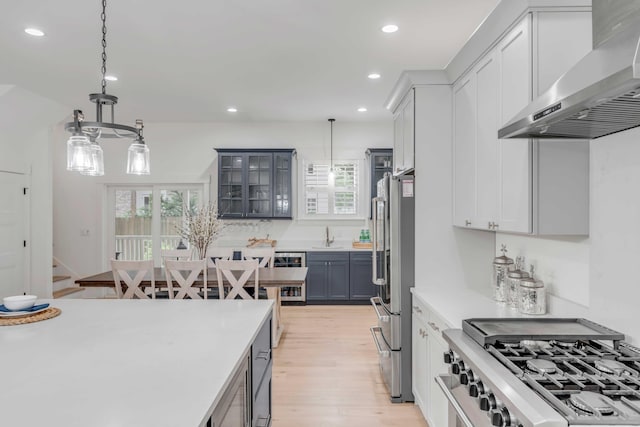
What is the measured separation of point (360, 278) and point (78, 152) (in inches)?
176

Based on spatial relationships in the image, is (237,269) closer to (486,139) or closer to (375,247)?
(375,247)

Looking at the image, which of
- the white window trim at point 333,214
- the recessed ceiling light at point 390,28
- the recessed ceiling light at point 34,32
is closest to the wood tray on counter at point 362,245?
the white window trim at point 333,214

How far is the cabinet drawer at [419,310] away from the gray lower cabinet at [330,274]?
9.90 ft

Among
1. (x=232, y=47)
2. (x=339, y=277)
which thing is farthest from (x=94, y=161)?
(x=339, y=277)

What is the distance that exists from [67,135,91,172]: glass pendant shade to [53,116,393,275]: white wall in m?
4.32

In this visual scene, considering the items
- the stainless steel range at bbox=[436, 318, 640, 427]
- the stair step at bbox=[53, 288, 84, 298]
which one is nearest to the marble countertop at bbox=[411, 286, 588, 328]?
the stainless steel range at bbox=[436, 318, 640, 427]

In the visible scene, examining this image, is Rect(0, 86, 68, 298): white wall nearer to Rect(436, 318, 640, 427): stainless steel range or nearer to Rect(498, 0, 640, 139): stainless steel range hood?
Rect(436, 318, 640, 427): stainless steel range

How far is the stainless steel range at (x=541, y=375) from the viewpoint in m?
1.08

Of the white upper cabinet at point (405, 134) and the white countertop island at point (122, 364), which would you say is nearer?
the white countertop island at point (122, 364)

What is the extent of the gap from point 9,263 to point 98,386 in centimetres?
521

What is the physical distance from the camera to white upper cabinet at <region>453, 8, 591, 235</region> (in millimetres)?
1888

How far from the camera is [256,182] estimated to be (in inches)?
247

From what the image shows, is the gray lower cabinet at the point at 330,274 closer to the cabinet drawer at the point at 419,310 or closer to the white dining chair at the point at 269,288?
the white dining chair at the point at 269,288

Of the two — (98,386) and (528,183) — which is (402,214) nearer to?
(528,183)
